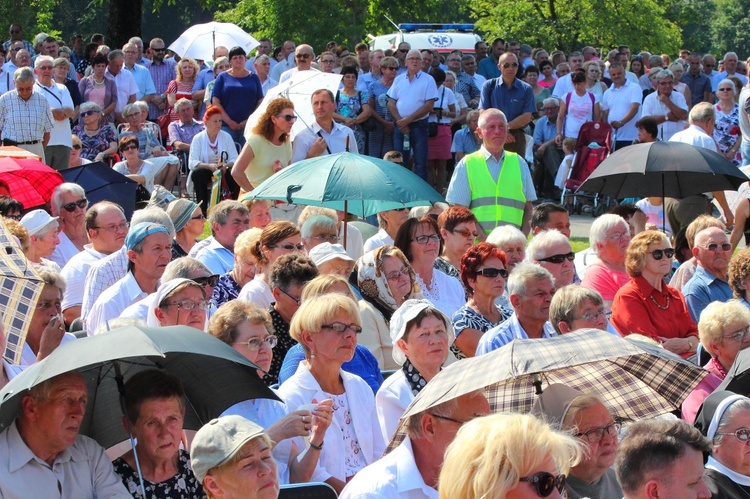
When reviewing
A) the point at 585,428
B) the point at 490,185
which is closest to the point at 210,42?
the point at 490,185

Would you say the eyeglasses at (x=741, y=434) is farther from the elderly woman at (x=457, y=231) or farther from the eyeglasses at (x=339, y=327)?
the elderly woman at (x=457, y=231)

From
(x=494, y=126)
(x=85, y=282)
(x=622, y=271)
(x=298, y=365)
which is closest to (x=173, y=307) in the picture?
(x=298, y=365)

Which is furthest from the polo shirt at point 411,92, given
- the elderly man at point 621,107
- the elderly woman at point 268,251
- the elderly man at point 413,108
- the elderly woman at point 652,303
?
the elderly woman at point 268,251

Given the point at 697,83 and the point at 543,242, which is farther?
the point at 697,83

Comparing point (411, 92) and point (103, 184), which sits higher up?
point (411, 92)

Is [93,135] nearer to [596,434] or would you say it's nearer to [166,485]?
[166,485]

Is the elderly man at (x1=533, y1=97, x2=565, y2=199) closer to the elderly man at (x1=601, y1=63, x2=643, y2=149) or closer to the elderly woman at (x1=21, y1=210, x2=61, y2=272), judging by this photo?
the elderly man at (x1=601, y1=63, x2=643, y2=149)

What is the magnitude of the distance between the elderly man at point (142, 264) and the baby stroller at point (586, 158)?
10356 millimetres

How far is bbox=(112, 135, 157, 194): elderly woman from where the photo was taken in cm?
1348

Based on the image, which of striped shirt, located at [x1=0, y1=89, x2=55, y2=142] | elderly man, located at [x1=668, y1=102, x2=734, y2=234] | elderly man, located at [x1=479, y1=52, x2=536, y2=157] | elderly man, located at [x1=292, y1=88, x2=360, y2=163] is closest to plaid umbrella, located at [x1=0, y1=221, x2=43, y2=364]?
elderly man, located at [x1=292, y1=88, x2=360, y2=163]

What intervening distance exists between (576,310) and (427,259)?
1754mm

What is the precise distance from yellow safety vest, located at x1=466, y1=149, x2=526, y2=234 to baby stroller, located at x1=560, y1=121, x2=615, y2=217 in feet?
21.3

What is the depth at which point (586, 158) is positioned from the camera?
16719mm

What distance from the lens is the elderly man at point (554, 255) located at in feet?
25.5
